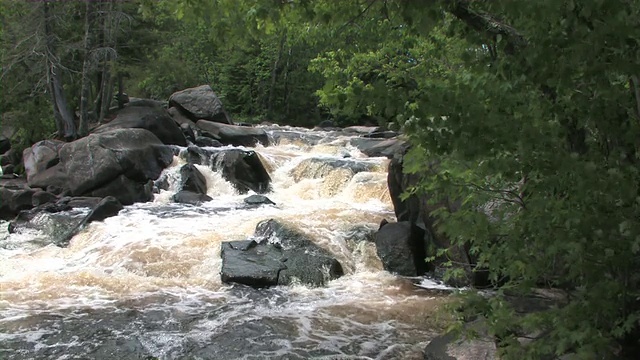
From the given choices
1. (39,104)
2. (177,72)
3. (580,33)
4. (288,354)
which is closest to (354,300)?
(288,354)

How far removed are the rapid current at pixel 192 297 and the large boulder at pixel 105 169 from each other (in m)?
1.16

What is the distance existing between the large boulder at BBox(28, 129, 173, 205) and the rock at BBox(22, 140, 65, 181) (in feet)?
0.64

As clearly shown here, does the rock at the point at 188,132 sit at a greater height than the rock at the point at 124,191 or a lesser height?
greater

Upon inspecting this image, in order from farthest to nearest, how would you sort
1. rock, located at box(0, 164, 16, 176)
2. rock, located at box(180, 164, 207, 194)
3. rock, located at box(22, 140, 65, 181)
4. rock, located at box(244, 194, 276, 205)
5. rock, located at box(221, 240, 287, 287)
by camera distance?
1. rock, located at box(0, 164, 16, 176)
2. rock, located at box(22, 140, 65, 181)
3. rock, located at box(180, 164, 207, 194)
4. rock, located at box(244, 194, 276, 205)
5. rock, located at box(221, 240, 287, 287)

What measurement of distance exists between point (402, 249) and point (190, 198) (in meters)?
6.37

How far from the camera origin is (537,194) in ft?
9.18

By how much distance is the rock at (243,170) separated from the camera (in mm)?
15234

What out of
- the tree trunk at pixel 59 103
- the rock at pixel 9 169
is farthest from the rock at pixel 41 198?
the tree trunk at pixel 59 103

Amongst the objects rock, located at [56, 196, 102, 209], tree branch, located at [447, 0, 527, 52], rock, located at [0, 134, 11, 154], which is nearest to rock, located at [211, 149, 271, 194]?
rock, located at [56, 196, 102, 209]

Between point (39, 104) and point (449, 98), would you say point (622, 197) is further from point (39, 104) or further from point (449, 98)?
point (39, 104)

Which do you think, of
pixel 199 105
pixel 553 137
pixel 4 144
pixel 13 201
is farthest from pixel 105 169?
pixel 553 137

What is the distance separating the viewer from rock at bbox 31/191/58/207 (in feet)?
42.6

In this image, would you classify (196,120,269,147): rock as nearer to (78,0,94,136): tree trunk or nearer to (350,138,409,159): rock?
(350,138,409,159): rock

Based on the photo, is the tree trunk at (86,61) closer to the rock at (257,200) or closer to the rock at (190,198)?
the rock at (190,198)
